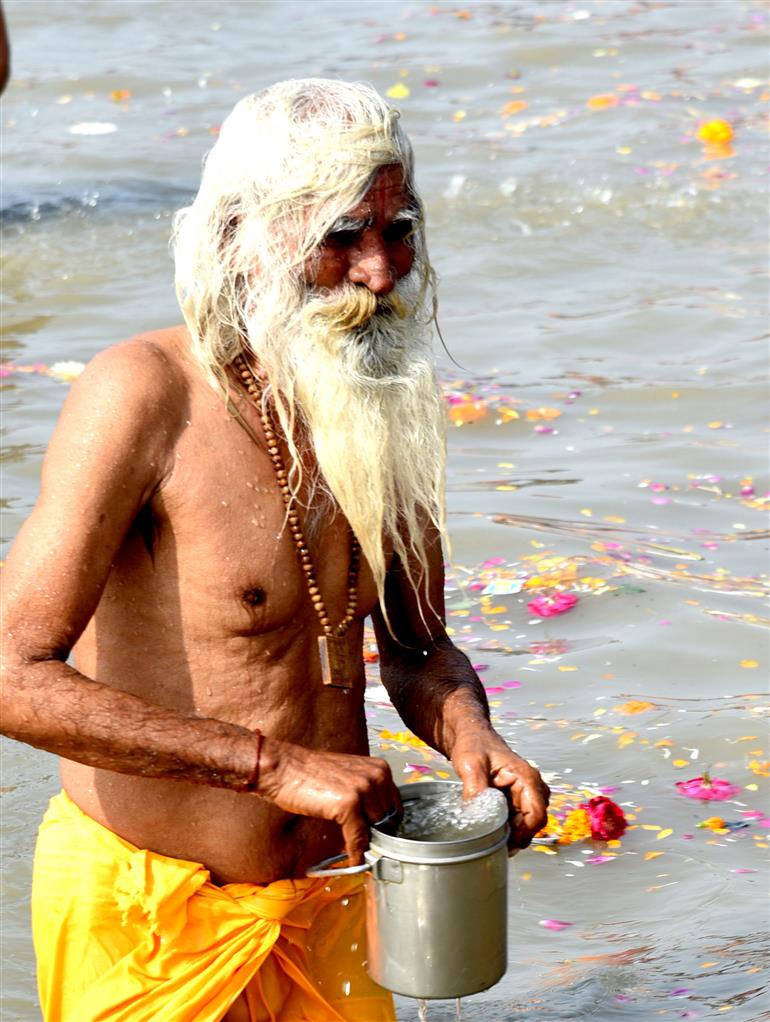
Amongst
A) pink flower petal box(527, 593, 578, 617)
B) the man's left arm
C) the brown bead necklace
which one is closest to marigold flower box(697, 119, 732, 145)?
pink flower petal box(527, 593, 578, 617)

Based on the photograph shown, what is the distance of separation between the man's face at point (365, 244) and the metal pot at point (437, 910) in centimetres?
84

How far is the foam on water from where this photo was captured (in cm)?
255

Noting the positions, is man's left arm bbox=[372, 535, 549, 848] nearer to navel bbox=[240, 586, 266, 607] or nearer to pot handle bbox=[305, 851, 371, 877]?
pot handle bbox=[305, 851, 371, 877]

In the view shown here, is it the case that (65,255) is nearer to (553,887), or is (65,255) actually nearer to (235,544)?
(553,887)

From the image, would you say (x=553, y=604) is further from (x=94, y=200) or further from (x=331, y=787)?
(x=94, y=200)

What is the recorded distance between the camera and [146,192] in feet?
36.2

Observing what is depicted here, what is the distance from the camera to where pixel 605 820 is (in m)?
4.63

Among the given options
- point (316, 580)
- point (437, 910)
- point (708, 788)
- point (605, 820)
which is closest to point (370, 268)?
point (316, 580)

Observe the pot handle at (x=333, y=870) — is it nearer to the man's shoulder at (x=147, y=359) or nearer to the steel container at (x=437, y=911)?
the steel container at (x=437, y=911)

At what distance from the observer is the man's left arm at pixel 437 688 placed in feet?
9.05

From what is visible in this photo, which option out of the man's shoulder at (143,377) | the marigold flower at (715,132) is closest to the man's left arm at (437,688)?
the man's shoulder at (143,377)

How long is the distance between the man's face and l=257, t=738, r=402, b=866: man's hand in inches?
28.5

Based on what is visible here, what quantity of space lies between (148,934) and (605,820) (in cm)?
215

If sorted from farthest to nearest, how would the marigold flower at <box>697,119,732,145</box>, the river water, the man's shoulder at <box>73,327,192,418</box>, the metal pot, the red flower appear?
the marigold flower at <box>697,119,732,145</box>
the red flower
the river water
the man's shoulder at <box>73,327,192,418</box>
the metal pot
